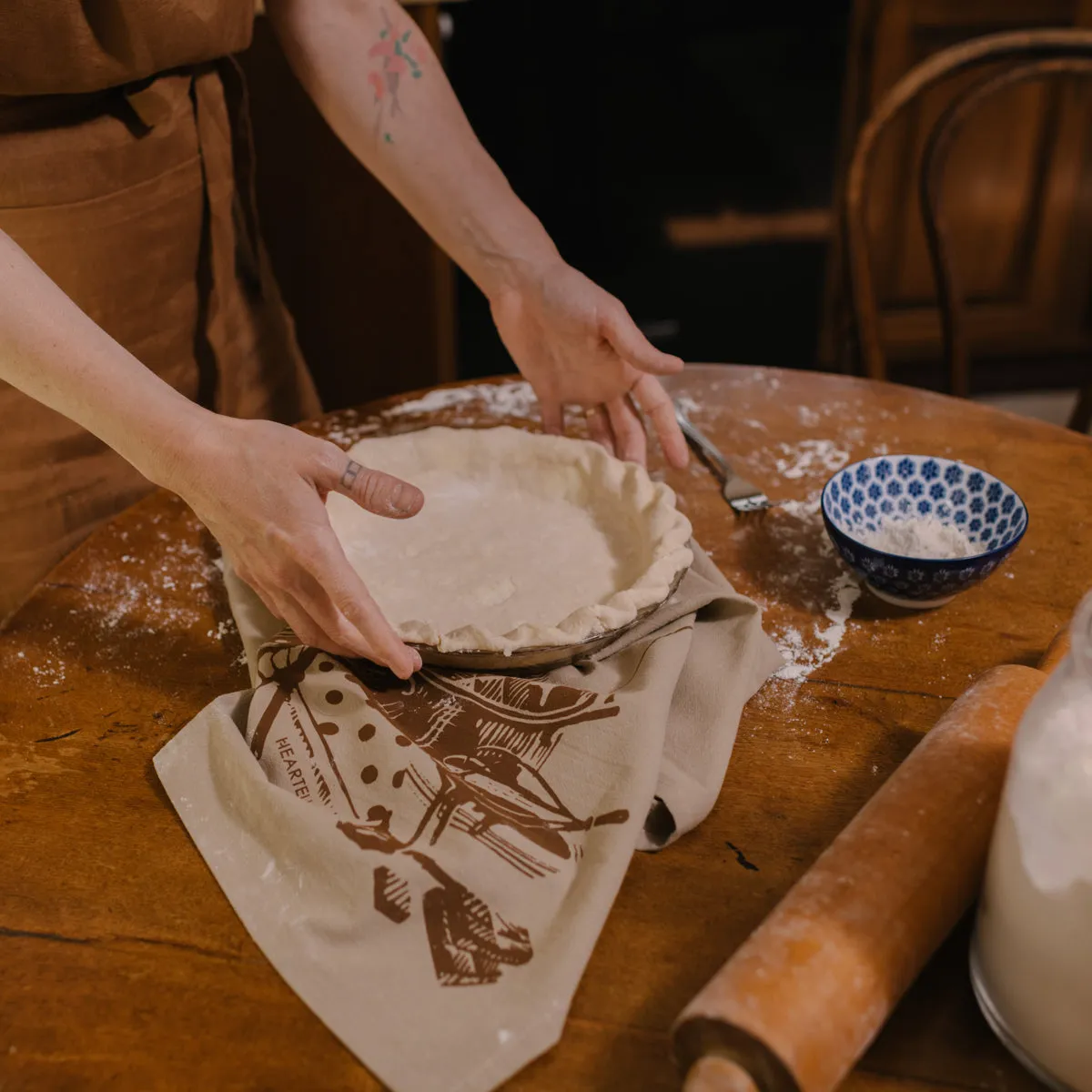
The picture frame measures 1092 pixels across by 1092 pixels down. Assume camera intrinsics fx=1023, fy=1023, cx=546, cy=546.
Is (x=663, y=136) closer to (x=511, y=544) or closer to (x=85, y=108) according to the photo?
(x=85, y=108)

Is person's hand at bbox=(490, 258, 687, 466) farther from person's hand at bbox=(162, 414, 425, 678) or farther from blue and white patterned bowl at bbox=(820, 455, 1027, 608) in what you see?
person's hand at bbox=(162, 414, 425, 678)

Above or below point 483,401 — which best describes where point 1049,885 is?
above

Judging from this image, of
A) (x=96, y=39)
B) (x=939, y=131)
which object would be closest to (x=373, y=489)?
(x=96, y=39)

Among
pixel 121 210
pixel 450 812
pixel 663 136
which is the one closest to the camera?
pixel 450 812

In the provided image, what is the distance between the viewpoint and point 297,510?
825 millimetres

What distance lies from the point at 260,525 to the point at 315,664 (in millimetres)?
129

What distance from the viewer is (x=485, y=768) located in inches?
31.1

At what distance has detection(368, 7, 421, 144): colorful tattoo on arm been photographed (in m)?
1.32

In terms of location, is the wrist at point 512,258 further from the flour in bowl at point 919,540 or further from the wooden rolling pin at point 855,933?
the wooden rolling pin at point 855,933

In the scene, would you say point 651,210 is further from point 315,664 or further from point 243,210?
point 315,664

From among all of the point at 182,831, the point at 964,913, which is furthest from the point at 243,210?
the point at 964,913

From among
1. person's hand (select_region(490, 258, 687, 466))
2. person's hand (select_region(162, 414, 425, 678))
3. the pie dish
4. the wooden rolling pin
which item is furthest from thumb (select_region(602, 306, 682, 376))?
the wooden rolling pin

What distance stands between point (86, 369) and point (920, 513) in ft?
2.77

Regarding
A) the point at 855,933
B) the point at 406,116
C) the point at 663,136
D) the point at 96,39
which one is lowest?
the point at 663,136
